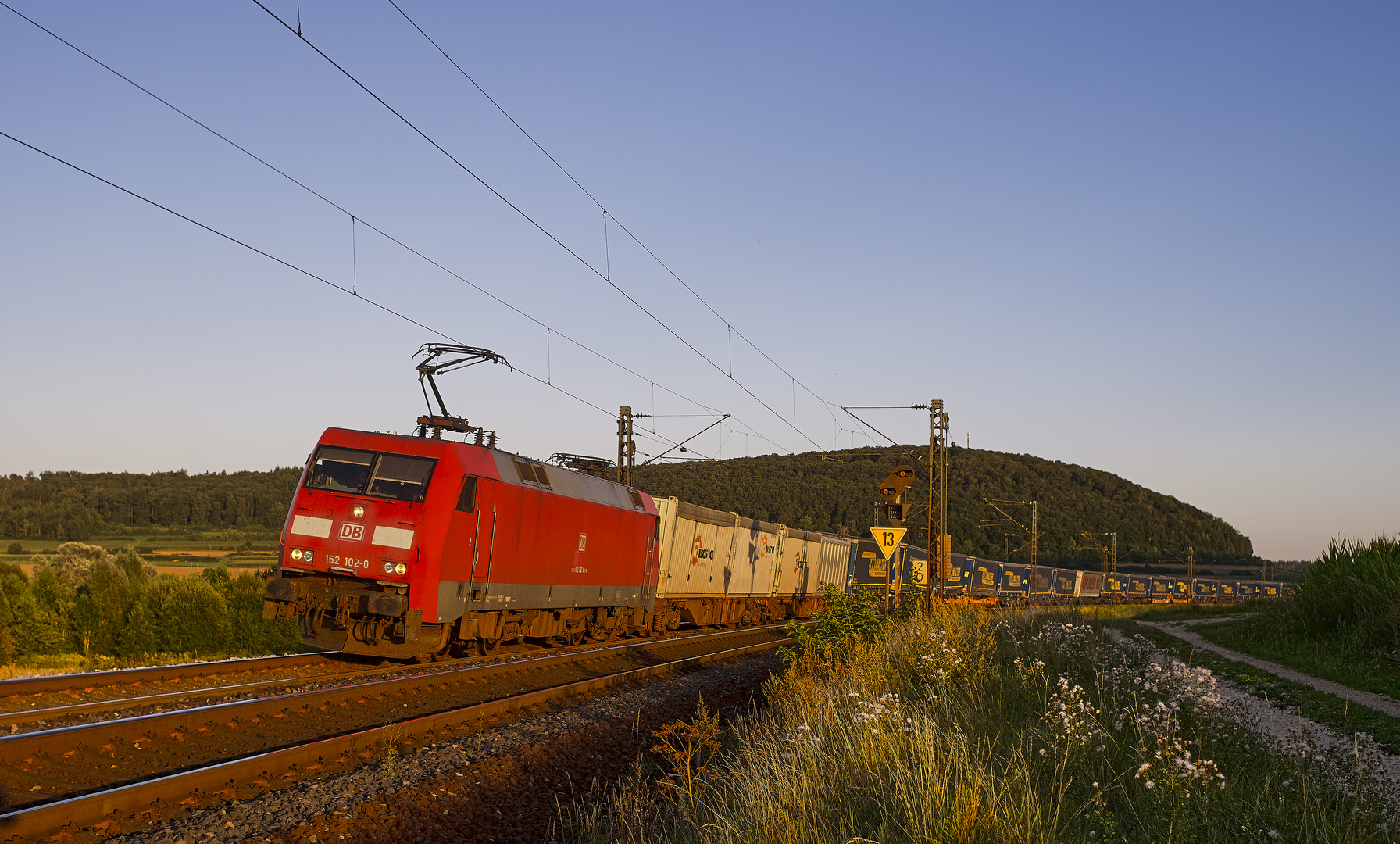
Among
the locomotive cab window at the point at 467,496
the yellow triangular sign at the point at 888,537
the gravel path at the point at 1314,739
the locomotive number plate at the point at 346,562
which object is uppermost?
the locomotive cab window at the point at 467,496

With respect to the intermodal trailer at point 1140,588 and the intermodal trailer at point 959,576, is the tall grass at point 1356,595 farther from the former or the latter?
the intermodal trailer at point 1140,588

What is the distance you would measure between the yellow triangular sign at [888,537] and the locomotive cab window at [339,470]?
10.5m

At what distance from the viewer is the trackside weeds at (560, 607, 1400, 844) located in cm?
500

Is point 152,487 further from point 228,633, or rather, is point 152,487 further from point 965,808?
point 965,808

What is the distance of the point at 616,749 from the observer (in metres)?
9.99

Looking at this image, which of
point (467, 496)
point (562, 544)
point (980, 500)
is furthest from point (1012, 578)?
point (467, 496)

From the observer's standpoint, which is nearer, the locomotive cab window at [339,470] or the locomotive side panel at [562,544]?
the locomotive cab window at [339,470]

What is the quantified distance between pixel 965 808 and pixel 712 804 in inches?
97.0

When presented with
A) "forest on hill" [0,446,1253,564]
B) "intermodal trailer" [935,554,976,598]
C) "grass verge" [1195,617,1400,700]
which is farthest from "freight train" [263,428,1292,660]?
"forest on hill" [0,446,1253,564]

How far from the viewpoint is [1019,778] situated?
5359 millimetres

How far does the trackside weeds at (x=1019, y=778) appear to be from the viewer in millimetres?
5004

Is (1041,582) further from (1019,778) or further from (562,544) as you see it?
(1019,778)

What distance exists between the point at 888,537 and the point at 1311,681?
26.5 feet

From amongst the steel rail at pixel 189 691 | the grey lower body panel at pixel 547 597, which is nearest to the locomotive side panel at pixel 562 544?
the grey lower body panel at pixel 547 597
